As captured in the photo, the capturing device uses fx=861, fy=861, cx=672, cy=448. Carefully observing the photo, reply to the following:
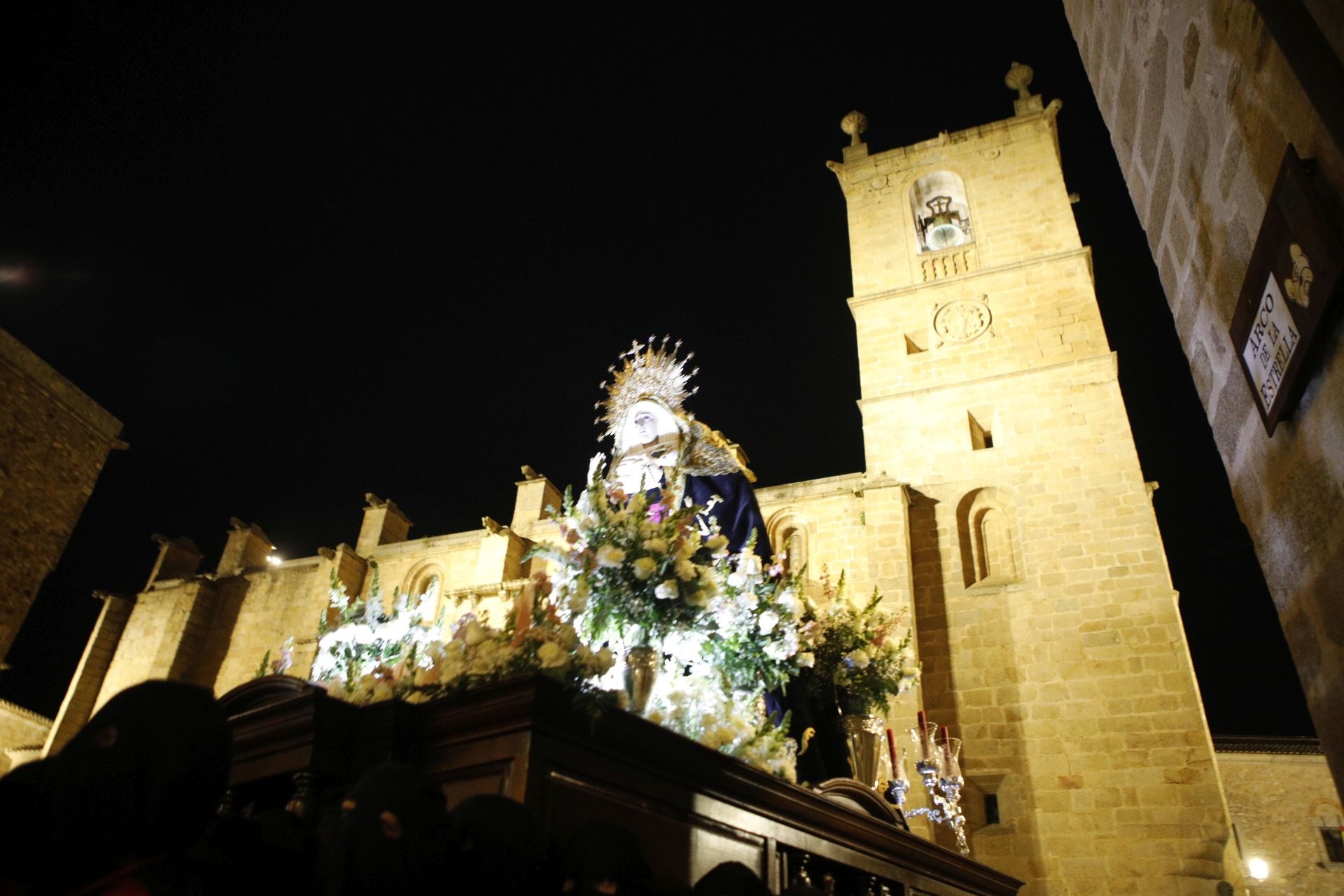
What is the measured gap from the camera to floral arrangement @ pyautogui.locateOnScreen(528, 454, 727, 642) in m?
4.47

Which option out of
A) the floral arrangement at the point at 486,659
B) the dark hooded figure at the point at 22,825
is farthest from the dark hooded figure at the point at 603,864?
the dark hooded figure at the point at 22,825

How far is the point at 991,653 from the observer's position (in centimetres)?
1201

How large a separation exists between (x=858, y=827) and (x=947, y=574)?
9351mm

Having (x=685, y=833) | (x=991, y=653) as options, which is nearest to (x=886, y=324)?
(x=991, y=653)

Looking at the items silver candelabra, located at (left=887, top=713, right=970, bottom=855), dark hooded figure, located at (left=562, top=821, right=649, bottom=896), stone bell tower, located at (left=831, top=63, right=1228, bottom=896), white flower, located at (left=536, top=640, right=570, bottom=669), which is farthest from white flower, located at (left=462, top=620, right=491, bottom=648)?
stone bell tower, located at (left=831, top=63, right=1228, bottom=896)

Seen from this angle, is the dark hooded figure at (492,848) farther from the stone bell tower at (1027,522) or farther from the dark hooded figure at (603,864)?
the stone bell tower at (1027,522)

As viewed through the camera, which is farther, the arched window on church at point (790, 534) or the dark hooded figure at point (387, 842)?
the arched window on church at point (790, 534)

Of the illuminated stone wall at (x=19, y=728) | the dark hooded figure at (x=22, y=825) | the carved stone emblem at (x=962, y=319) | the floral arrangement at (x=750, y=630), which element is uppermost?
the carved stone emblem at (x=962, y=319)

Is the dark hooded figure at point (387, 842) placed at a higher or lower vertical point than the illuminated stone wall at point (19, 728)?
lower

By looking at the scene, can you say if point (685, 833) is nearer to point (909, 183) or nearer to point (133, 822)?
point (133, 822)

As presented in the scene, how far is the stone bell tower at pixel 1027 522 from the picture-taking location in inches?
412

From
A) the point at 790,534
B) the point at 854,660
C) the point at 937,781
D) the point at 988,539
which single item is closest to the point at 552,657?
the point at 854,660

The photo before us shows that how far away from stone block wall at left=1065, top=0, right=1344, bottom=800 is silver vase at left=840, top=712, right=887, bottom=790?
309 cm

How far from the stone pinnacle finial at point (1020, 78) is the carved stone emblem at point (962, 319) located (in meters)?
5.65
